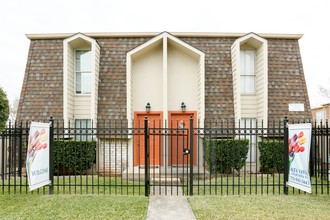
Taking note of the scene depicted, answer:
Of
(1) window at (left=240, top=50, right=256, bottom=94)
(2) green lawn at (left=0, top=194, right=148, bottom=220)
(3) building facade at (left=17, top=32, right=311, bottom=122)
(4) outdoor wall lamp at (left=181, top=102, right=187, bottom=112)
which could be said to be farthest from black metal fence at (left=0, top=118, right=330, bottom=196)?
Answer: (1) window at (left=240, top=50, right=256, bottom=94)

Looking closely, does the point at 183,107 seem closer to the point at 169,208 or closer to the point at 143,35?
the point at 143,35

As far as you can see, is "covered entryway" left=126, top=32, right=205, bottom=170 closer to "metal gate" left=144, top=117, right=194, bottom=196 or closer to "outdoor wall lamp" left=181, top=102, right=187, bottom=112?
"outdoor wall lamp" left=181, top=102, right=187, bottom=112

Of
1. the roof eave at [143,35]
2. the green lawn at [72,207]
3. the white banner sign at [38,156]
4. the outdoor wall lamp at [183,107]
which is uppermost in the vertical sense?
the roof eave at [143,35]

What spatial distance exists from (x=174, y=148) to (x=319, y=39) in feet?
92.0

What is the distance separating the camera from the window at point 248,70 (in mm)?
13391

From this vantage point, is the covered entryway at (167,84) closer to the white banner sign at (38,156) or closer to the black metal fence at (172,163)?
the black metal fence at (172,163)

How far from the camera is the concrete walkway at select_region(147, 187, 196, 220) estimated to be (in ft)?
19.9

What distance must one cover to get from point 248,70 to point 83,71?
25.7ft

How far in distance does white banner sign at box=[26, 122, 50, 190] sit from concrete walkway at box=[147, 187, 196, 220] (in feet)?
9.20

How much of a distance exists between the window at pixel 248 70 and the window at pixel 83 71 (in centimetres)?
726

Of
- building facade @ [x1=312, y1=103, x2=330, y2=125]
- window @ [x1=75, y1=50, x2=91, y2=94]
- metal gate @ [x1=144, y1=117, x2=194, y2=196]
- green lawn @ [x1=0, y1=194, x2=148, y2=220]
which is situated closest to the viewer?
green lawn @ [x1=0, y1=194, x2=148, y2=220]

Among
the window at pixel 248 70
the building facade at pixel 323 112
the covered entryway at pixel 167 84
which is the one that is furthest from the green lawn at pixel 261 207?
the building facade at pixel 323 112

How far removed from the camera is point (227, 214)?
6.14 m
